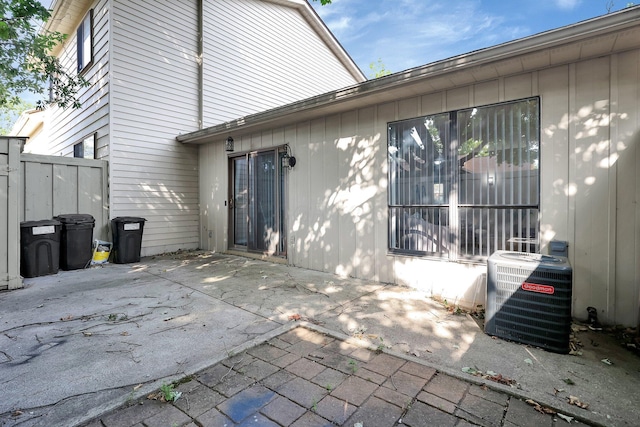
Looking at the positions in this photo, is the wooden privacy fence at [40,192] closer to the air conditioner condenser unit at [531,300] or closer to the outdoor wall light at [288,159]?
the outdoor wall light at [288,159]

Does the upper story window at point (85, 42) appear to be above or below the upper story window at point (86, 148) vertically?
above

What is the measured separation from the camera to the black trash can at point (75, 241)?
17.7ft

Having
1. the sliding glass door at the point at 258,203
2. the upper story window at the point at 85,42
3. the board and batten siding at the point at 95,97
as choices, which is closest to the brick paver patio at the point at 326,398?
the sliding glass door at the point at 258,203

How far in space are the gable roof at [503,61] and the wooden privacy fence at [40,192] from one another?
4070mm

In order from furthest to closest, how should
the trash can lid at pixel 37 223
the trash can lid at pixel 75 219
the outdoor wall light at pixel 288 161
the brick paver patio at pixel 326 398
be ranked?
the outdoor wall light at pixel 288 161 → the trash can lid at pixel 75 219 → the trash can lid at pixel 37 223 → the brick paver patio at pixel 326 398

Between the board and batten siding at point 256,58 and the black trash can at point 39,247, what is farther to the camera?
the board and batten siding at point 256,58

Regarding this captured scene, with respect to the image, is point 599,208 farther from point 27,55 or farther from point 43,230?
point 27,55

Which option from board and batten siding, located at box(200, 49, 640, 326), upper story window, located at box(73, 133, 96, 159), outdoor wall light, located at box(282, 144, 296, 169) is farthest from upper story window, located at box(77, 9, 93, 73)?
board and batten siding, located at box(200, 49, 640, 326)

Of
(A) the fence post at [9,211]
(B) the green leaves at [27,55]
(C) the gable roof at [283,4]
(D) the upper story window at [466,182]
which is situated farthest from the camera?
(C) the gable roof at [283,4]

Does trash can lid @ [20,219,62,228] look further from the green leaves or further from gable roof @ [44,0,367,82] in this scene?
gable roof @ [44,0,367,82]

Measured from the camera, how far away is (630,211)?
285 centimetres

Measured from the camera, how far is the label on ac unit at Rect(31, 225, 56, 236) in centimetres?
488

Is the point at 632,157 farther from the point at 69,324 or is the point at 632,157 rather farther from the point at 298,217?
the point at 69,324

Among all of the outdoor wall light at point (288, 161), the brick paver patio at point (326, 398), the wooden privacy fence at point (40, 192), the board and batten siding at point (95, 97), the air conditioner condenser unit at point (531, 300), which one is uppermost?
the board and batten siding at point (95, 97)
